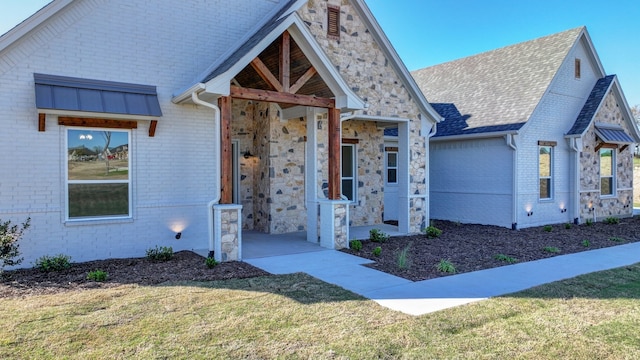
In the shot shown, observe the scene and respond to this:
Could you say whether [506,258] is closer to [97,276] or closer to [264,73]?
[264,73]

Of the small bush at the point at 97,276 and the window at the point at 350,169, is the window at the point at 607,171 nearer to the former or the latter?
the window at the point at 350,169

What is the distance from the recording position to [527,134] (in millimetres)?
Answer: 13727

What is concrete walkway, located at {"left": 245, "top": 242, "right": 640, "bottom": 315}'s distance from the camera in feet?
19.7

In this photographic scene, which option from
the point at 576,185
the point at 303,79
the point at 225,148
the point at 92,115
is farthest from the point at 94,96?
the point at 576,185

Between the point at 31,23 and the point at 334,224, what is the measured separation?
22.5 ft

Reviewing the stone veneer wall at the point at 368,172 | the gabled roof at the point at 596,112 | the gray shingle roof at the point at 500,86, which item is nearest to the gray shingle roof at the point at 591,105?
the gabled roof at the point at 596,112

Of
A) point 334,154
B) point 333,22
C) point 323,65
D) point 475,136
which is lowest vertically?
point 334,154

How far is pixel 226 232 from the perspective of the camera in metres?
8.19

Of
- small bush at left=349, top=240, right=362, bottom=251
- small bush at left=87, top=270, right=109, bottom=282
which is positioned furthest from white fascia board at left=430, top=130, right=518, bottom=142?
small bush at left=87, top=270, right=109, bottom=282

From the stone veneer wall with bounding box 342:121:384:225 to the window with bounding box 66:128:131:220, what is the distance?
21.3 feet

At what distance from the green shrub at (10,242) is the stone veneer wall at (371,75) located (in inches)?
289

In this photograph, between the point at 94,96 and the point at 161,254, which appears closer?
the point at 94,96

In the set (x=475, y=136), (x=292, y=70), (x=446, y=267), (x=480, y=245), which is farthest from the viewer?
(x=475, y=136)

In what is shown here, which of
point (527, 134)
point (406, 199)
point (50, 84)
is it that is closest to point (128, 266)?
point (50, 84)
